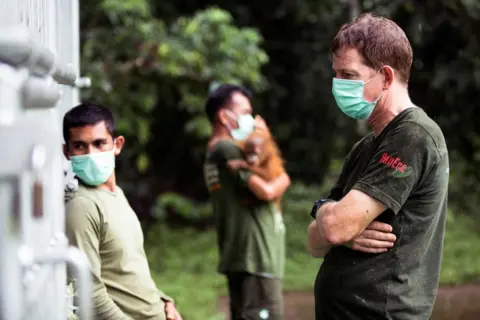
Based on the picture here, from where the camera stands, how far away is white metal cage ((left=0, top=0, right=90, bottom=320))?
1494 millimetres

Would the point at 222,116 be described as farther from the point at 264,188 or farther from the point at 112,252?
the point at 112,252

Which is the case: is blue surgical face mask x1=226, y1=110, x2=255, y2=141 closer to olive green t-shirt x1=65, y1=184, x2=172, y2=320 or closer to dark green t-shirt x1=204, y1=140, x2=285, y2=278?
dark green t-shirt x1=204, y1=140, x2=285, y2=278

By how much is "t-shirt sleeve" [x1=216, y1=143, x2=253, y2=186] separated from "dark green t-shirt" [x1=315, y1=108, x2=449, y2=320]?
2.15m

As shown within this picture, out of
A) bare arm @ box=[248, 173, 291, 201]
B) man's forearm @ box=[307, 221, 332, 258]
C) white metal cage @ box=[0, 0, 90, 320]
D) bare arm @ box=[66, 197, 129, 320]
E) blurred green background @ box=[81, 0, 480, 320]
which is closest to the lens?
white metal cage @ box=[0, 0, 90, 320]

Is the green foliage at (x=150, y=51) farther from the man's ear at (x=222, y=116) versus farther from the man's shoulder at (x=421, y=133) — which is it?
the man's shoulder at (x=421, y=133)

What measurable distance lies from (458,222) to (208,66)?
7.85 meters

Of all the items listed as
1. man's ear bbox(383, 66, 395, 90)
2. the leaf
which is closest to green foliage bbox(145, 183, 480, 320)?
the leaf

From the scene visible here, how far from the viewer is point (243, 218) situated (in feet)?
16.6

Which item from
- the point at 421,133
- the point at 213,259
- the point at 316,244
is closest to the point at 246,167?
the point at 316,244

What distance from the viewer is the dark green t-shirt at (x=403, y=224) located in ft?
9.02

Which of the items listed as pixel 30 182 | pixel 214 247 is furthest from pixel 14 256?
pixel 214 247

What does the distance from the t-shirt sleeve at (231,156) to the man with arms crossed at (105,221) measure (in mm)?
1766

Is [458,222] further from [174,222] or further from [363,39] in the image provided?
[363,39]

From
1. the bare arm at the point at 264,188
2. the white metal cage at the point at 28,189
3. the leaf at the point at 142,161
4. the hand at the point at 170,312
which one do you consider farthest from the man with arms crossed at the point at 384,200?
the leaf at the point at 142,161
